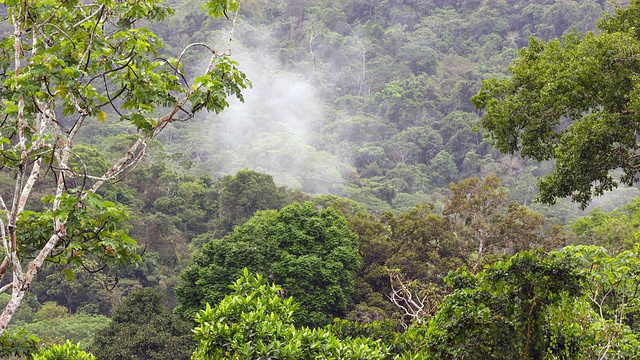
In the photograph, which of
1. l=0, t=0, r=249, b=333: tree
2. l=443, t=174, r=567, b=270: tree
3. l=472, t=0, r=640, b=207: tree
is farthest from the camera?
l=443, t=174, r=567, b=270: tree

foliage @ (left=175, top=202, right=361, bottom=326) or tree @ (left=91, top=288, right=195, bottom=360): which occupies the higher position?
foliage @ (left=175, top=202, right=361, bottom=326)

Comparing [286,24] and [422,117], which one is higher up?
[286,24]

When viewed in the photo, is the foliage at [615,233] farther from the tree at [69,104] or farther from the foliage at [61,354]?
the tree at [69,104]

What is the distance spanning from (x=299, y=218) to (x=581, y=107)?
35.8ft

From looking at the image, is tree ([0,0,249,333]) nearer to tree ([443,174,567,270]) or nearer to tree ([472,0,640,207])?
tree ([472,0,640,207])

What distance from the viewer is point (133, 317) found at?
45.3 ft

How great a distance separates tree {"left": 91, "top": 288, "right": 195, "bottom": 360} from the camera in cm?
1309

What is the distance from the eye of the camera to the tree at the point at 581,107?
673cm

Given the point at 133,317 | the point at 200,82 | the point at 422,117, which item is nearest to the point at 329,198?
the point at 133,317

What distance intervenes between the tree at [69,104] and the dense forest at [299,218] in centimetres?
2

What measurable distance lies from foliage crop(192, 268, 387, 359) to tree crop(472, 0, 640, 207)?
3.37 meters

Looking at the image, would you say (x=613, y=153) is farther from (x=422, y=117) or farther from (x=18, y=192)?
(x=422, y=117)

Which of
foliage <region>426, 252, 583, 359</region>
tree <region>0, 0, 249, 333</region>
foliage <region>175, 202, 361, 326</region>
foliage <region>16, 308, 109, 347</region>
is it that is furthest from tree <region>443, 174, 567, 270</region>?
tree <region>0, 0, 249, 333</region>

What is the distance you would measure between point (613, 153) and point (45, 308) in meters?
21.7
